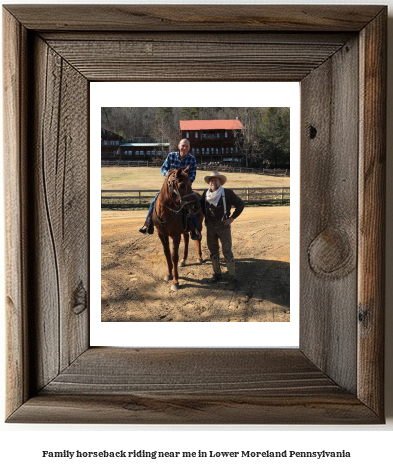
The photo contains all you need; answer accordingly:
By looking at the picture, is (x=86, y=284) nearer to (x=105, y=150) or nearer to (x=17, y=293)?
(x=17, y=293)

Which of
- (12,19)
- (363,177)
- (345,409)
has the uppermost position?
(12,19)

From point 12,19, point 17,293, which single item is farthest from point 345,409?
point 12,19

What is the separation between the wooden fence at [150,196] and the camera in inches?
37.3

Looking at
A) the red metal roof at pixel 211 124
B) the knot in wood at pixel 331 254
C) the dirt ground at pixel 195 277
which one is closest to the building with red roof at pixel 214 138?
the red metal roof at pixel 211 124

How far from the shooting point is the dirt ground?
956 millimetres

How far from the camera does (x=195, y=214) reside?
38.0 inches

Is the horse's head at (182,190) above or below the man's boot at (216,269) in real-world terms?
above

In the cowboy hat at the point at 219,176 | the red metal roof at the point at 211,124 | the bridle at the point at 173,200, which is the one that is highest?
the red metal roof at the point at 211,124

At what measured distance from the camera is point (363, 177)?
0.91 m

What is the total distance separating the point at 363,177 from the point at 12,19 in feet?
2.21

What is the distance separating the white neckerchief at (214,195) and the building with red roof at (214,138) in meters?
0.05

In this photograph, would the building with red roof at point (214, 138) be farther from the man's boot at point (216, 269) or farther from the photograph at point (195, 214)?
the man's boot at point (216, 269)

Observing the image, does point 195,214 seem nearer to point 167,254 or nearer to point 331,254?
point 167,254

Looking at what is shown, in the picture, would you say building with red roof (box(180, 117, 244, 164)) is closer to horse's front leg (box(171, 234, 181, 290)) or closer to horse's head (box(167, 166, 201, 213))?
horse's head (box(167, 166, 201, 213))
